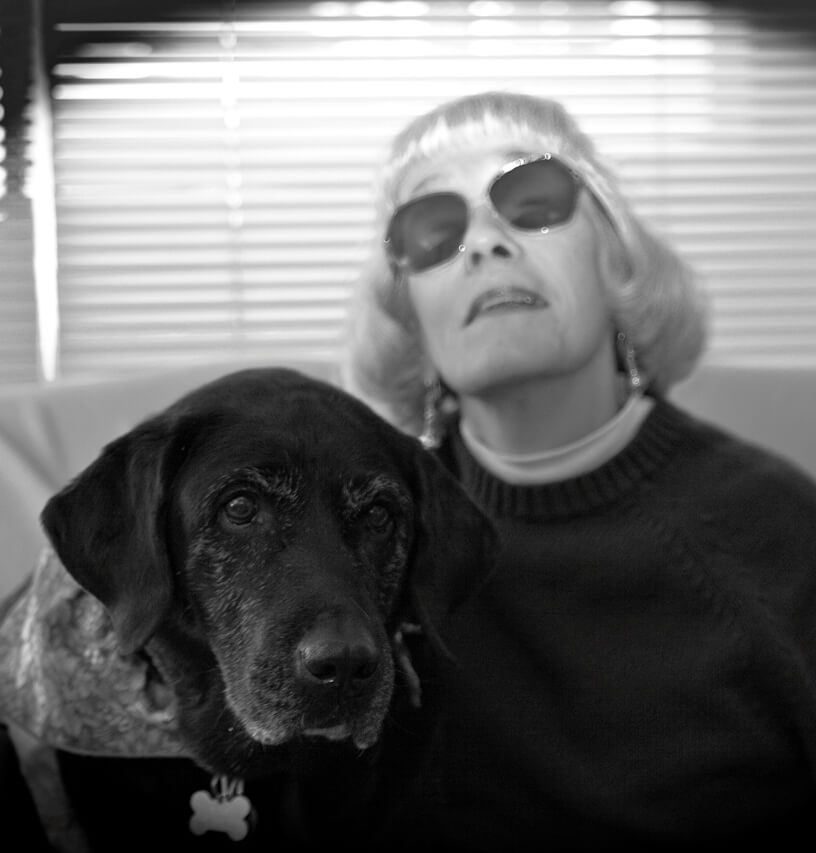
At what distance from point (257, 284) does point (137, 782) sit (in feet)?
7.34

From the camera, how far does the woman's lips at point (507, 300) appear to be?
5.31ft

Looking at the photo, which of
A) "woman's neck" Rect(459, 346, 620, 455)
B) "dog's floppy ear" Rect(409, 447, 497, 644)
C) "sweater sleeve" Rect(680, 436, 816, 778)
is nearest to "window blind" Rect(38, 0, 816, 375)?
"woman's neck" Rect(459, 346, 620, 455)

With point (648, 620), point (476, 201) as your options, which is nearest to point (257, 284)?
point (476, 201)

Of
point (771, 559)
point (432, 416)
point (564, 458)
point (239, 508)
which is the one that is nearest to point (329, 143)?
point (432, 416)

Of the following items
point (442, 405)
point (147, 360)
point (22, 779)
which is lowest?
point (147, 360)

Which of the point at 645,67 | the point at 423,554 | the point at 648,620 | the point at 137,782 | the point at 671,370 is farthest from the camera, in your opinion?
the point at 645,67

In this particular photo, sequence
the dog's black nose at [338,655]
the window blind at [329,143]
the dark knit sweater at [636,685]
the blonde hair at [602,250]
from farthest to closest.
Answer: the window blind at [329,143], the blonde hair at [602,250], the dark knit sweater at [636,685], the dog's black nose at [338,655]

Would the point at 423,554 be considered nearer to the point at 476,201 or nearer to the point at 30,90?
the point at 476,201

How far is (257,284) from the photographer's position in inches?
132

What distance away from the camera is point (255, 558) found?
4.14ft

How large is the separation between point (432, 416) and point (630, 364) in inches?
12.9

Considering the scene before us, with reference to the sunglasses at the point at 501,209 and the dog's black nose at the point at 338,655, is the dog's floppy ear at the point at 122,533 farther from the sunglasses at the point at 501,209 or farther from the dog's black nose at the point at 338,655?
the sunglasses at the point at 501,209

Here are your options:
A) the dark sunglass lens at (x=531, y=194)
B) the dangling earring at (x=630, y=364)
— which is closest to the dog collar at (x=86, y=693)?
the dark sunglass lens at (x=531, y=194)

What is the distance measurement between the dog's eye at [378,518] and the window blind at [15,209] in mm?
2084
